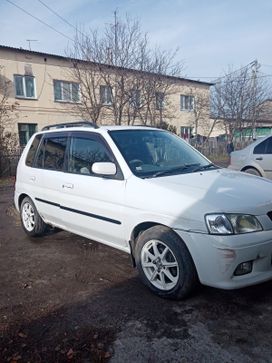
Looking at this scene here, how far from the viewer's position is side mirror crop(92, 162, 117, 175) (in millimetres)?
3818

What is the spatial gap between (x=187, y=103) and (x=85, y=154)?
28.8 meters

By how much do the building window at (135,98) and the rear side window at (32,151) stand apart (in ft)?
38.8

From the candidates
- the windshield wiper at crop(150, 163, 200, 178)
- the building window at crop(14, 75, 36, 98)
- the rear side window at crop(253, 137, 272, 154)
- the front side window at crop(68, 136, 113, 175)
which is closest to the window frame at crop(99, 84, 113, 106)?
the building window at crop(14, 75, 36, 98)

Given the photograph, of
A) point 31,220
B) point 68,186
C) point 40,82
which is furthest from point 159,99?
point 68,186

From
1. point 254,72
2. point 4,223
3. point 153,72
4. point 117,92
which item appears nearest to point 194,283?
point 4,223

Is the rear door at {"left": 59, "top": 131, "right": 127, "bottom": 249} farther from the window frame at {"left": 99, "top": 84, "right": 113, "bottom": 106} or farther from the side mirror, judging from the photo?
the window frame at {"left": 99, "top": 84, "right": 113, "bottom": 106}

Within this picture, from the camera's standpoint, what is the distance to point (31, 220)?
18.7ft

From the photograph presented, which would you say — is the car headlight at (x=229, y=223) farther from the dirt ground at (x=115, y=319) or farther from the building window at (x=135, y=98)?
the building window at (x=135, y=98)

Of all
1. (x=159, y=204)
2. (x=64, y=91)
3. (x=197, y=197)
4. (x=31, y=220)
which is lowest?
(x=31, y=220)

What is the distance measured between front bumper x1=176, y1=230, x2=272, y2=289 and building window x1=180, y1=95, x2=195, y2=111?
29629 millimetres

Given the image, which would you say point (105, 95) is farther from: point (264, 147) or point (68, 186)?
point (68, 186)

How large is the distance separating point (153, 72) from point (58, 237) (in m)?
13.6

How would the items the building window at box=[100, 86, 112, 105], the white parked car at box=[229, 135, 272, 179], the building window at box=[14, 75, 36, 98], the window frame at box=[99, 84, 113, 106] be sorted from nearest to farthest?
1. the white parked car at box=[229, 135, 272, 179]
2. the window frame at box=[99, 84, 113, 106]
3. the building window at box=[100, 86, 112, 105]
4. the building window at box=[14, 75, 36, 98]

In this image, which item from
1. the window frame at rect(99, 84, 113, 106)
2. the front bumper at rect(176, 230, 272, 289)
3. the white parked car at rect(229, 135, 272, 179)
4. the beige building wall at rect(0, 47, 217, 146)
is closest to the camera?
the front bumper at rect(176, 230, 272, 289)
